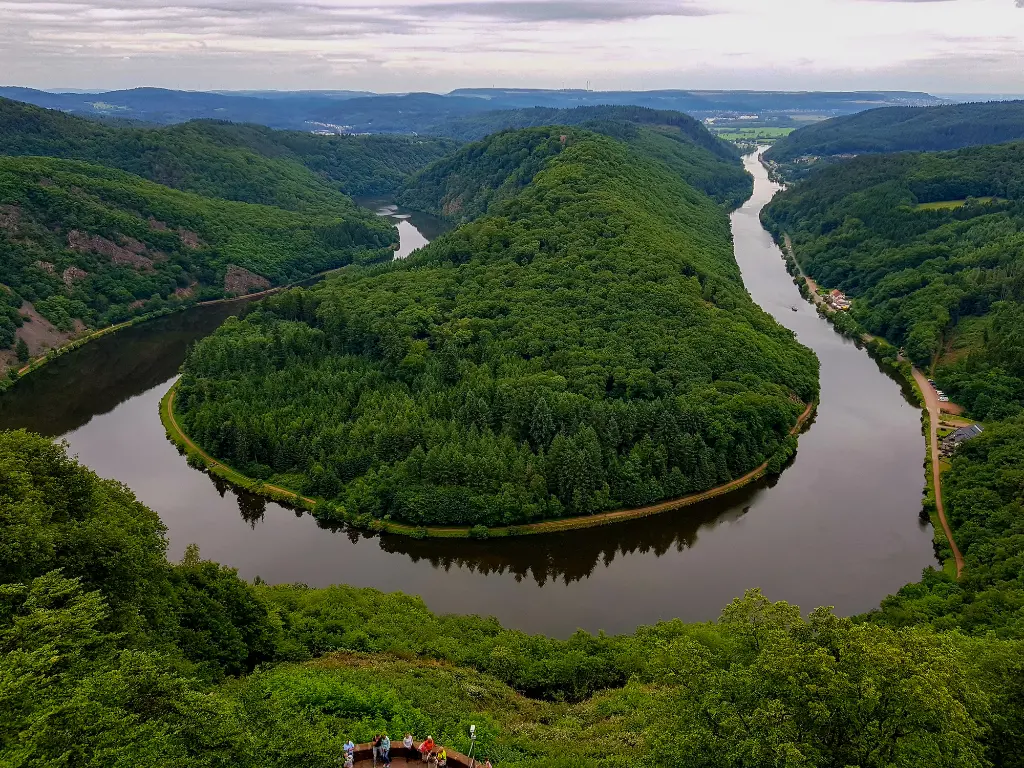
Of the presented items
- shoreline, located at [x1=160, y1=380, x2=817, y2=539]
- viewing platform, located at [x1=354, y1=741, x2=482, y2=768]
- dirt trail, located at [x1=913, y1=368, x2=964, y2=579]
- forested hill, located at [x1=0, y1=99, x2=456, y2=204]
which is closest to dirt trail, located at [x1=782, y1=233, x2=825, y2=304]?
dirt trail, located at [x1=913, y1=368, x2=964, y2=579]

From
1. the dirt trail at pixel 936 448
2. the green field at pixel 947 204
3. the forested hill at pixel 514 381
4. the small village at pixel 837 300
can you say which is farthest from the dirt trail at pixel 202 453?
the green field at pixel 947 204

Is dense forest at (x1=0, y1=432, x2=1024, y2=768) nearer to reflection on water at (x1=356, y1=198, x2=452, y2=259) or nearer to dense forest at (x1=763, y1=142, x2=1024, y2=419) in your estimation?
dense forest at (x1=763, y1=142, x2=1024, y2=419)

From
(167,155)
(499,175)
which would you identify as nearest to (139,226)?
(167,155)

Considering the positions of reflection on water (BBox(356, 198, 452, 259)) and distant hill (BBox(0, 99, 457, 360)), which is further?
reflection on water (BBox(356, 198, 452, 259))

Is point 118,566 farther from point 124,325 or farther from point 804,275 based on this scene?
point 804,275

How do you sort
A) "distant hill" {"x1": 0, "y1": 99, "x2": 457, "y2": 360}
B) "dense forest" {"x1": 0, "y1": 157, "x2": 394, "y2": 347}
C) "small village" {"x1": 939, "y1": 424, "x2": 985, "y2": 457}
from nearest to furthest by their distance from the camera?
"small village" {"x1": 939, "y1": 424, "x2": 985, "y2": 457}, "dense forest" {"x1": 0, "y1": 157, "x2": 394, "y2": 347}, "distant hill" {"x1": 0, "y1": 99, "x2": 457, "y2": 360}

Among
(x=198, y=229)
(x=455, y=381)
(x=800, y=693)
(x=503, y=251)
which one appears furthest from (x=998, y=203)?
(x=198, y=229)

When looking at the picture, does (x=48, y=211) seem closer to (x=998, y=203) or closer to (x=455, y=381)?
(x=455, y=381)
